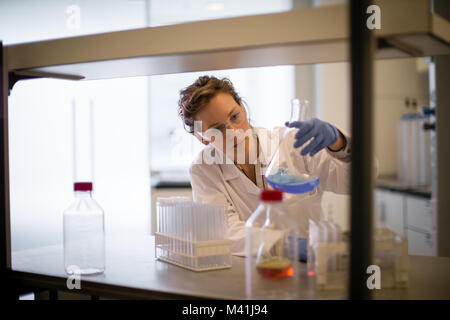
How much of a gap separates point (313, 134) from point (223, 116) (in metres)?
0.46

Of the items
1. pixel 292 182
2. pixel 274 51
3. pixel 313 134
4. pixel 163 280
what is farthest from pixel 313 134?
pixel 163 280

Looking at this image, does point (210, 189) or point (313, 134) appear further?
point (210, 189)

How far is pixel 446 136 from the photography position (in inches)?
83.0

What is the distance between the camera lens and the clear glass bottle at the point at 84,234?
117 cm

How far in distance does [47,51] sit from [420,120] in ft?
10.8

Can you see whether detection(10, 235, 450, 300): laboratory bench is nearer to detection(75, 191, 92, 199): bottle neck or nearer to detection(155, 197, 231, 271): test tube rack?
detection(155, 197, 231, 271): test tube rack

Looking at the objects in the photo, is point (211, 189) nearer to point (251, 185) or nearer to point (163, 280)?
point (251, 185)

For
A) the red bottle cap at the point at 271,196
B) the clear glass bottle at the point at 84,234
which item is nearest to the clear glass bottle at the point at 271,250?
the red bottle cap at the point at 271,196

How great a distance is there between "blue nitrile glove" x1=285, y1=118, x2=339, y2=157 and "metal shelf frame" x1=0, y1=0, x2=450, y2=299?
0.15m

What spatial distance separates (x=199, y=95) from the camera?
5.11 ft

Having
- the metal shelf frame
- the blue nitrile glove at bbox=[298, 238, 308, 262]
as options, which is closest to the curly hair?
the metal shelf frame

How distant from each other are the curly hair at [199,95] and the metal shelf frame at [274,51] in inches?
13.9


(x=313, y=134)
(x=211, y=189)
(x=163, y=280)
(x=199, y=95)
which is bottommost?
(x=163, y=280)
